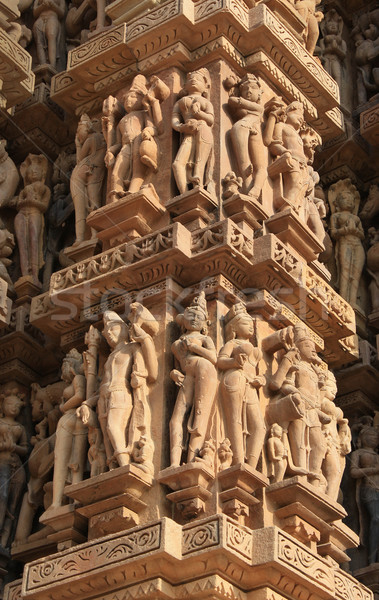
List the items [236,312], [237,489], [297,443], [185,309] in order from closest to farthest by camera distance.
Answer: [237,489] → [297,443] → [236,312] → [185,309]

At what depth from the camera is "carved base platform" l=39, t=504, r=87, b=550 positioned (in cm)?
1165

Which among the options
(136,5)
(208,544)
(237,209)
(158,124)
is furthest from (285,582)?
(136,5)

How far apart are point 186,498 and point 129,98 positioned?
4.84 m

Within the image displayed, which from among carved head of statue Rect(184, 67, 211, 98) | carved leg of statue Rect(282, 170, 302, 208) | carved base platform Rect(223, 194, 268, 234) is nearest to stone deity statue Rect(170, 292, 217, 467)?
carved base platform Rect(223, 194, 268, 234)

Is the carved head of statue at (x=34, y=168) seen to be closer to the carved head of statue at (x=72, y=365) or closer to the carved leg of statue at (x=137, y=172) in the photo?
the carved leg of statue at (x=137, y=172)

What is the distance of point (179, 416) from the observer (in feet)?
37.5

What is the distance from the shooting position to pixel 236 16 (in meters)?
14.2

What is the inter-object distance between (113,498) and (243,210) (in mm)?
3192

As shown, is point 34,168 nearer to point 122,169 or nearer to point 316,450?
point 122,169

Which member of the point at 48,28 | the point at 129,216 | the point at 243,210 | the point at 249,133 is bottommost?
the point at 243,210

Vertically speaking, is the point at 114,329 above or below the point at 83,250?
below

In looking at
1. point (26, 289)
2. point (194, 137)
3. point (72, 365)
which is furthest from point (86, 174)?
point (72, 365)

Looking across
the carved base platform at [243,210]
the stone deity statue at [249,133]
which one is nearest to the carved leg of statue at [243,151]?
the stone deity statue at [249,133]

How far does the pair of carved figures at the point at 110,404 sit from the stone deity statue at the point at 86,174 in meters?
1.98
